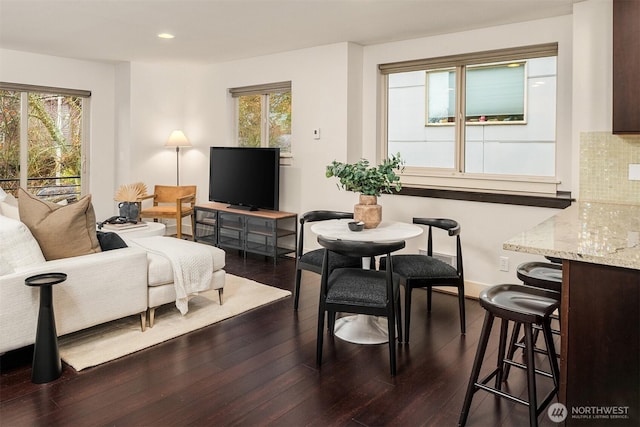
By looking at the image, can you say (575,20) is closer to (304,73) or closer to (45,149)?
(304,73)

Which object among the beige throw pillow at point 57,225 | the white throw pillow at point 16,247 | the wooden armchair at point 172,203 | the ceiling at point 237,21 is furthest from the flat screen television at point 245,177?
the white throw pillow at point 16,247

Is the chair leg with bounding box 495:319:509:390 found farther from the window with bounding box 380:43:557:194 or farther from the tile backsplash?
the window with bounding box 380:43:557:194

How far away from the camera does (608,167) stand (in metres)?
3.45

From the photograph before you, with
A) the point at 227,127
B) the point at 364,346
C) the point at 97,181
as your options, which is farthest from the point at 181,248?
the point at 97,181

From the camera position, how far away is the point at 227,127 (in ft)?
20.6

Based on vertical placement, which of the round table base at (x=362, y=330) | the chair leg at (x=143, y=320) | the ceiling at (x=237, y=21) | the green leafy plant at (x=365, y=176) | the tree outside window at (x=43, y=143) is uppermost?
the ceiling at (x=237, y=21)

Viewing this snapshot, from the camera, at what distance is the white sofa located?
2611 millimetres

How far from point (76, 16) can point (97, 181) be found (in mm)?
2823

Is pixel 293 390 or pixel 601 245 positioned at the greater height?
pixel 601 245

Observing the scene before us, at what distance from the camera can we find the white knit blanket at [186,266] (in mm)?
3416

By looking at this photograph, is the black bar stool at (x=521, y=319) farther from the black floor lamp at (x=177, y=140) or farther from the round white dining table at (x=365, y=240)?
the black floor lamp at (x=177, y=140)

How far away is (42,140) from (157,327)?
394cm

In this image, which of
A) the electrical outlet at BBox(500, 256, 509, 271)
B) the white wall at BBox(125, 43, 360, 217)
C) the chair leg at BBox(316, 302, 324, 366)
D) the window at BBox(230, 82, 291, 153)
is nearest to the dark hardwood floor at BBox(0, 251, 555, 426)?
the chair leg at BBox(316, 302, 324, 366)

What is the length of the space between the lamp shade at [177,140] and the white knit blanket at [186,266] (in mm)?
2953
